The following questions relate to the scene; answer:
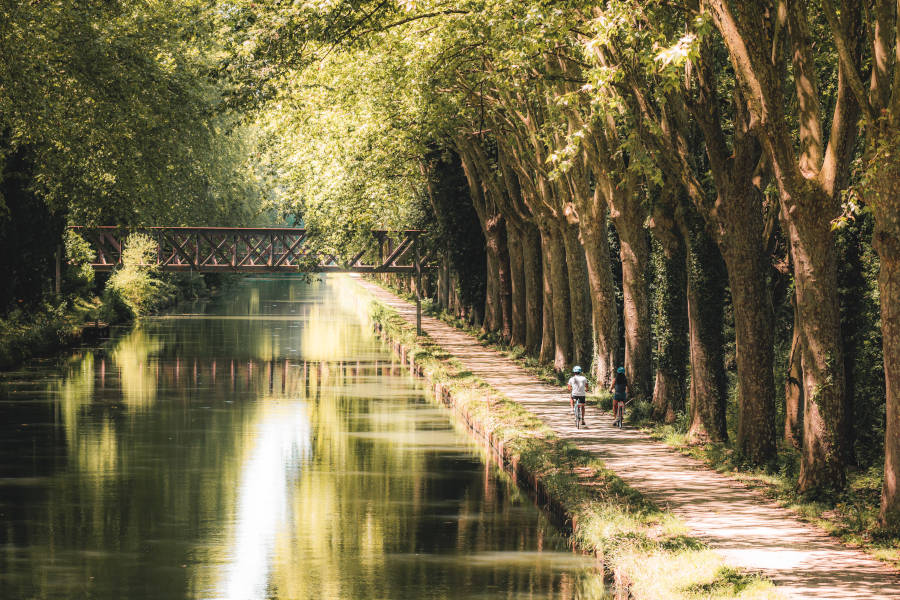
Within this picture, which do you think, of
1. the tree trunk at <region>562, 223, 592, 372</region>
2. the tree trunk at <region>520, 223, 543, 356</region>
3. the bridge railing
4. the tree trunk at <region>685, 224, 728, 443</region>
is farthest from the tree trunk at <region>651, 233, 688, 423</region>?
the bridge railing

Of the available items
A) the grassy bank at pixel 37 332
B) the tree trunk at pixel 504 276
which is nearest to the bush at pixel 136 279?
the grassy bank at pixel 37 332

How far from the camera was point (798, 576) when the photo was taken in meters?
12.6

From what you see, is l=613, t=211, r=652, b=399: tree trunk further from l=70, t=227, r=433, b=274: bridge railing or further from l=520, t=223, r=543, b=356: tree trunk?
l=70, t=227, r=433, b=274: bridge railing

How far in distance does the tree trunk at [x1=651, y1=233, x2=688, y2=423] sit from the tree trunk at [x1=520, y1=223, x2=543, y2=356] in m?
15.1

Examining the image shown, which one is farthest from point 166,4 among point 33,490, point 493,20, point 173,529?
point 173,529

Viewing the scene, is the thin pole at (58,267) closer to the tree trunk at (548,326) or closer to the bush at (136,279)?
the bush at (136,279)

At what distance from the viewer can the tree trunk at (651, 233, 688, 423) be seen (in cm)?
2394

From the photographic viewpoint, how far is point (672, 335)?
24.2m

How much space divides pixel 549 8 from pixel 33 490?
33.5 ft

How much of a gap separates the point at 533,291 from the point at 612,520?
2515 cm

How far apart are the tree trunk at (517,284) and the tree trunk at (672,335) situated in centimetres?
1736

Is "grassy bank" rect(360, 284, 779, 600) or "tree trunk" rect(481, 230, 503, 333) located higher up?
"tree trunk" rect(481, 230, 503, 333)

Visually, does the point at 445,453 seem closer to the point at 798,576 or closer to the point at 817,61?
the point at 817,61

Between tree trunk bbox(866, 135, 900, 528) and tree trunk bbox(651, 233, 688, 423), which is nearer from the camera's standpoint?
tree trunk bbox(866, 135, 900, 528)
